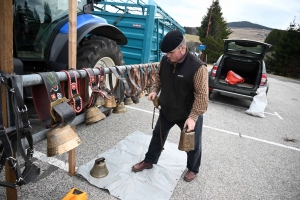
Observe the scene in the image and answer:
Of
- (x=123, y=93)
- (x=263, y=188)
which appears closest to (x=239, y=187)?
(x=263, y=188)

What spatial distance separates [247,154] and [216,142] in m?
0.52

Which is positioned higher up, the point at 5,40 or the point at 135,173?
the point at 5,40

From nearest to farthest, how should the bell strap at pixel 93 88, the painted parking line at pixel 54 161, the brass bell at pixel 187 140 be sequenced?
the brass bell at pixel 187 140, the bell strap at pixel 93 88, the painted parking line at pixel 54 161

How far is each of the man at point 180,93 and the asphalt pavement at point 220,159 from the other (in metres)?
0.40

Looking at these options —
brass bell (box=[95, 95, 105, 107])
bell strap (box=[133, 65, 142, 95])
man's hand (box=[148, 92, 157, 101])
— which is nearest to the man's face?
man's hand (box=[148, 92, 157, 101])

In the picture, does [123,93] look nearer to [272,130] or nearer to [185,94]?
[185,94]

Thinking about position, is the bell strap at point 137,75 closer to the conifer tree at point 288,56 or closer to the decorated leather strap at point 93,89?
the decorated leather strap at point 93,89

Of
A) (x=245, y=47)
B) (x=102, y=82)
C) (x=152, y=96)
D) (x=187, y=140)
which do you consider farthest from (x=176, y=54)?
(x=245, y=47)

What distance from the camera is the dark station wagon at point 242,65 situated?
5637mm

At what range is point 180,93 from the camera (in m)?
2.03

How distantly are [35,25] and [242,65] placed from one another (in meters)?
6.16

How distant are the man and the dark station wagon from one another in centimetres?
401

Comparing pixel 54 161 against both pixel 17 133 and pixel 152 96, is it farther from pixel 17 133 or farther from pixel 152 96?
pixel 152 96

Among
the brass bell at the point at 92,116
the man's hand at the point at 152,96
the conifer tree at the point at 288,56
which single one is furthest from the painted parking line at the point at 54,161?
the conifer tree at the point at 288,56
